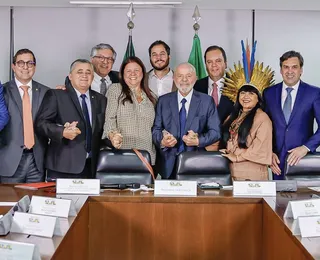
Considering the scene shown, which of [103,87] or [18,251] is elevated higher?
[103,87]

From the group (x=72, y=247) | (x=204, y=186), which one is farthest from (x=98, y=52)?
(x=72, y=247)

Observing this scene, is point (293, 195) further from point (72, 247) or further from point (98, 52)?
point (98, 52)

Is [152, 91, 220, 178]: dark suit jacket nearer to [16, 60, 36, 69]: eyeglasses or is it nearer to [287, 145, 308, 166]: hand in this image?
[287, 145, 308, 166]: hand

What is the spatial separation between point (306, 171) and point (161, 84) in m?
1.55

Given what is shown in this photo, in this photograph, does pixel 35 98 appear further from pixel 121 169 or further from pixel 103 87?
pixel 121 169

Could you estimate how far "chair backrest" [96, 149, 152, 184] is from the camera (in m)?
3.38

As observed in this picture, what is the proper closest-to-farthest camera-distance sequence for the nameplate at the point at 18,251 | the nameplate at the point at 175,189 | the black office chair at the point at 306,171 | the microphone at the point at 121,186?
1. the nameplate at the point at 18,251
2. the nameplate at the point at 175,189
3. the microphone at the point at 121,186
4. the black office chair at the point at 306,171

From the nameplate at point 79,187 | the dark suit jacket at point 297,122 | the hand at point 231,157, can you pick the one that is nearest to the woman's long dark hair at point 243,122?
the hand at point 231,157

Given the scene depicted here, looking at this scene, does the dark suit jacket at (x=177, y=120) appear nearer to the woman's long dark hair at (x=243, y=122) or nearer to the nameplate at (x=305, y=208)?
the woman's long dark hair at (x=243, y=122)

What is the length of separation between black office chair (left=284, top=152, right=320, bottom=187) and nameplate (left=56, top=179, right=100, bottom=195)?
1.39 meters

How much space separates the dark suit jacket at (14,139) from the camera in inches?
152

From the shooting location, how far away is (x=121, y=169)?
3391mm

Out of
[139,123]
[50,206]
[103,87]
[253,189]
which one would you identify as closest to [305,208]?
[253,189]

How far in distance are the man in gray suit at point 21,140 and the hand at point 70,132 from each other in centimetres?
34
